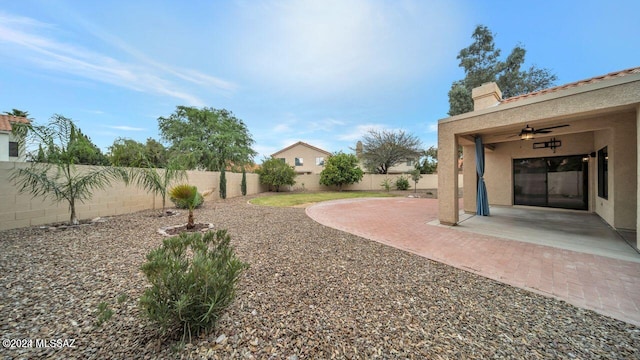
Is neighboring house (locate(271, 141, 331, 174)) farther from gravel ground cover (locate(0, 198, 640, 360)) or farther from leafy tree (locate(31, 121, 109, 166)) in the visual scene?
gravel ground cover (locate(0, 198, 640, 360))

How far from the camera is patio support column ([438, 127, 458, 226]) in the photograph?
6230 mm

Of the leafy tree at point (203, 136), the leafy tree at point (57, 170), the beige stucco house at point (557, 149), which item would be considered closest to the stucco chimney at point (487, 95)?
the beige stucco house at point (557, 149)

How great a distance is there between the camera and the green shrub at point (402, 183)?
22.2 metres

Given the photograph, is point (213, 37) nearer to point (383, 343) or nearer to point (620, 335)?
point (383, 343)

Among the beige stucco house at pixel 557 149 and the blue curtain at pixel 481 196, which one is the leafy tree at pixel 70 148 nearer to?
the beige stucco house at pixel 557 149

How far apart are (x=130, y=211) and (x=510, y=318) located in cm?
1119

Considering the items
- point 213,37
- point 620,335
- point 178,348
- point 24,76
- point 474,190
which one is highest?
point 213,37

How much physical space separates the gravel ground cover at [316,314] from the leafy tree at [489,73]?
19447 millimetres

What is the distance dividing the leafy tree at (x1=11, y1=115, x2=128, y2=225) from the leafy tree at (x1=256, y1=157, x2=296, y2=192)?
13.5 metres

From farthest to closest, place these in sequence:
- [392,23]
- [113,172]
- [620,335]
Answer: [392,23] < [113,172] < [620,335]

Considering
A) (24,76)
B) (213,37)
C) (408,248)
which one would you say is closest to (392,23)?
(213,37)

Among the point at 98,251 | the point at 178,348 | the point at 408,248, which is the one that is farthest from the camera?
the point at 408,248

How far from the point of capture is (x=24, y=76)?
25.1 ft

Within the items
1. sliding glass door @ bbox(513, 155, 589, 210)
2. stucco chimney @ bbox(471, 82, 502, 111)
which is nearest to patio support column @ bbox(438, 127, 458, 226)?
stucco chimney @ bbox(471, 82, 502, 111)
